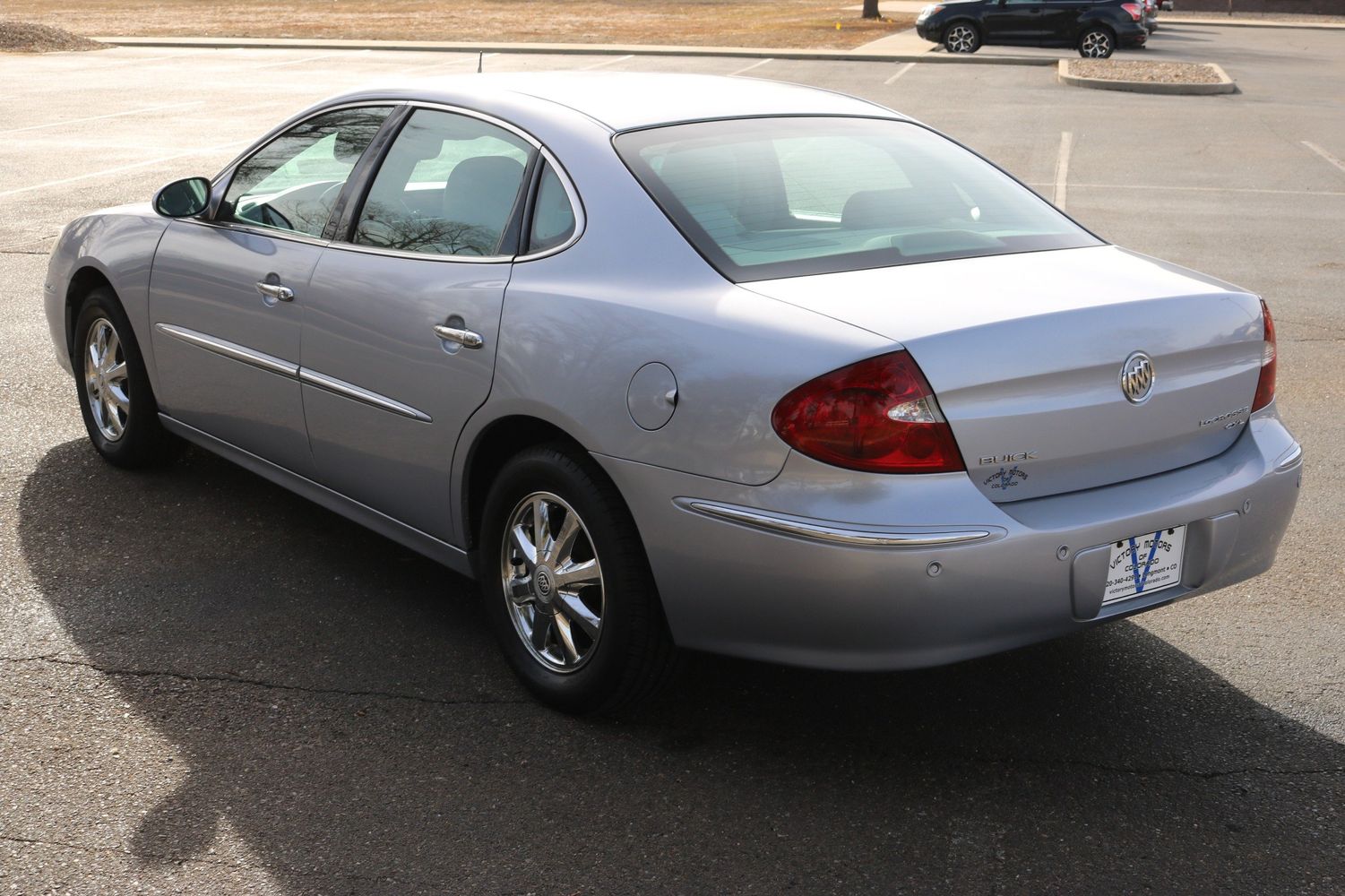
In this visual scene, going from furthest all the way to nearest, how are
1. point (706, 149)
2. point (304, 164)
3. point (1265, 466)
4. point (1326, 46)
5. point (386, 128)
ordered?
1. point (1326, 46)
2. point (304, 164)
3. point (386, 128)
4. point (706, 149)
5. point (1265, 466)

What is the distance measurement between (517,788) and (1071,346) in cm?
163

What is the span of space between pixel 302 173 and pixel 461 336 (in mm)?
1312

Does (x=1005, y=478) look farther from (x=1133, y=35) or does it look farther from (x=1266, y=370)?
(x=1133, y=35)

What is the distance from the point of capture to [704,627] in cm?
344

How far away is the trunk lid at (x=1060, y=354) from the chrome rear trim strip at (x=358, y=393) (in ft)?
3.69

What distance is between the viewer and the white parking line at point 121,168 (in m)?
13.2

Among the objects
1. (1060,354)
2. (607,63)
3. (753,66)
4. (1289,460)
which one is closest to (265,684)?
(1060,354)

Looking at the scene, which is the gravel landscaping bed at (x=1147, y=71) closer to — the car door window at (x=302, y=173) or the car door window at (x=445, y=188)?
the car door window at (x=302, y=173)

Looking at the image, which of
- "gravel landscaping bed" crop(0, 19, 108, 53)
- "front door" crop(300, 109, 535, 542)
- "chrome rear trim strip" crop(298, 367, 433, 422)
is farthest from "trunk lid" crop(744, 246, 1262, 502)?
"gravel landscaping bed" crop(0, 19, 108, 53)

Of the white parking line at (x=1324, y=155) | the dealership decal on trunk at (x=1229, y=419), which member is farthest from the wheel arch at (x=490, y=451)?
the white parking line at (x=1324, y=155)

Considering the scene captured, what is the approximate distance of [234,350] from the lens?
4789 millimetres

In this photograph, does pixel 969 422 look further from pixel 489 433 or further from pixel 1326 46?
pixel 1326 46

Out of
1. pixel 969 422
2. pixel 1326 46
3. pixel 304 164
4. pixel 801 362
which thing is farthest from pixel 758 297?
pixel 1326 46

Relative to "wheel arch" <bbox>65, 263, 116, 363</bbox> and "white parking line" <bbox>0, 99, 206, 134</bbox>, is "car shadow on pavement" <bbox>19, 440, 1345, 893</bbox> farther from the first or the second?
"white parking line" <bbox>0, 99, 206, 134</bbox>
